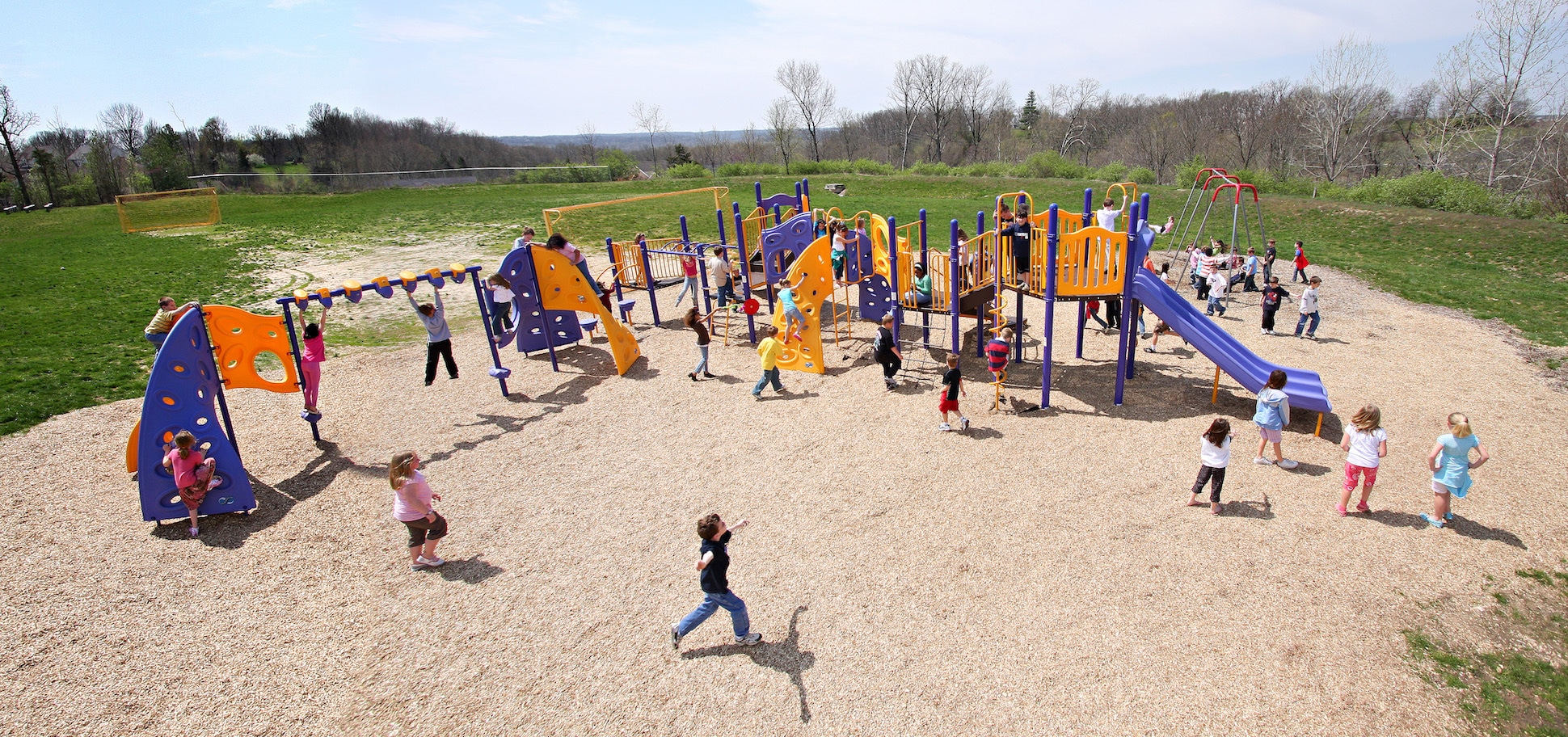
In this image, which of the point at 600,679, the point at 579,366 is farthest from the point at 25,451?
the point at 600,679

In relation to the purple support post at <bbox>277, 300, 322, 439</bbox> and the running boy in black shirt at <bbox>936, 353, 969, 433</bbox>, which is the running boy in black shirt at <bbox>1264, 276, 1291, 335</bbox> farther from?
the purple support post at <bbox>277, 300, 322, 439</bbox>

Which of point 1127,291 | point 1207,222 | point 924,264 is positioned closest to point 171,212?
point 924,264

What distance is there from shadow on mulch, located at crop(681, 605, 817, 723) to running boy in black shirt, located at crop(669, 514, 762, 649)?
3.4 inches

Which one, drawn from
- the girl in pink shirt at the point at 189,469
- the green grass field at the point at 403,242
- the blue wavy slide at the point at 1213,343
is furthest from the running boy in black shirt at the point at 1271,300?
the girl in pink shirt at the point at 189,469

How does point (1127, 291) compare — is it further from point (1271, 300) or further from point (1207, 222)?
point (1207, 222)

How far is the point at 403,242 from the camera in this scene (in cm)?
Answer: 2939

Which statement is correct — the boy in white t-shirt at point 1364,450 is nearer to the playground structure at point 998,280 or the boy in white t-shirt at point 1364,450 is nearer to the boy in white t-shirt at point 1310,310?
the playground structure at point 998,280

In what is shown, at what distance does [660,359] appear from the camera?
14.5 m

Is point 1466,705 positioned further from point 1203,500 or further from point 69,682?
point 69,682

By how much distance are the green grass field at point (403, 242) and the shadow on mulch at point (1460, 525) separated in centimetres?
924

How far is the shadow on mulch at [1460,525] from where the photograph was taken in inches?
291

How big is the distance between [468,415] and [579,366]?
2.74m

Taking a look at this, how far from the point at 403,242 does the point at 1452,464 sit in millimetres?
32660

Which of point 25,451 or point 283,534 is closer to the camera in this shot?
point 283,534
